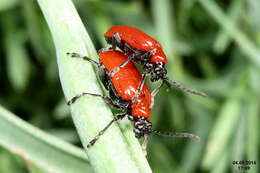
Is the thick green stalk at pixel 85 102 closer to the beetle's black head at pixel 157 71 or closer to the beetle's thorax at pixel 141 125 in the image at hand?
the beetle's thorax at pixel 141 125

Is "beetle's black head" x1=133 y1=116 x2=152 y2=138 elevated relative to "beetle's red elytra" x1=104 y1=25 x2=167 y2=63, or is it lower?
lower

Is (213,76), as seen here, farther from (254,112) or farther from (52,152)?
(52,152)

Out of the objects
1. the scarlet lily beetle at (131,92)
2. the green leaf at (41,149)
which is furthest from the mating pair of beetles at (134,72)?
the green leaf at (41,149)

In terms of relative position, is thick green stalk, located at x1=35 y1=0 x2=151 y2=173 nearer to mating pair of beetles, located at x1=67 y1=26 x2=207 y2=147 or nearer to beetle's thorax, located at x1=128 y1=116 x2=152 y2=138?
mating pair of beetles, located at x1=67 y1=26 x2=207 y2=147

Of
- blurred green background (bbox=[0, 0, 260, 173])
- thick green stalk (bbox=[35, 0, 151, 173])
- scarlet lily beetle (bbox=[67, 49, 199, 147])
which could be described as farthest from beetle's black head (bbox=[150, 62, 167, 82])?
thick green stalk (bbox=[35, 0, 151, 173])

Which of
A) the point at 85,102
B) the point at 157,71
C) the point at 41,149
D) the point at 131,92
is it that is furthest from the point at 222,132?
the point at 85,102

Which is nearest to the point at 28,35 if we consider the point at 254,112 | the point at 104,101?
the point at 254,112

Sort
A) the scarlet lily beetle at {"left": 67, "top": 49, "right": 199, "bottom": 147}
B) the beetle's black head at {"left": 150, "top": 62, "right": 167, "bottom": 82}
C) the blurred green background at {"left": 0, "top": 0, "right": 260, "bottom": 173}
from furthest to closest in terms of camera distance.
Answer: the blurred green background at {"left": 0, "top": 0, "right": 260, "bottom": 173} → the beetle's black head at {"left": 150, "top": 62, "right": 167, "bottom": 82} → the scarlet lily beetle at {"left": 67, "top": 49, "right": 199, "bottom": 147}

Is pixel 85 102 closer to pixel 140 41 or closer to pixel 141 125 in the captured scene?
pixel 141 125
